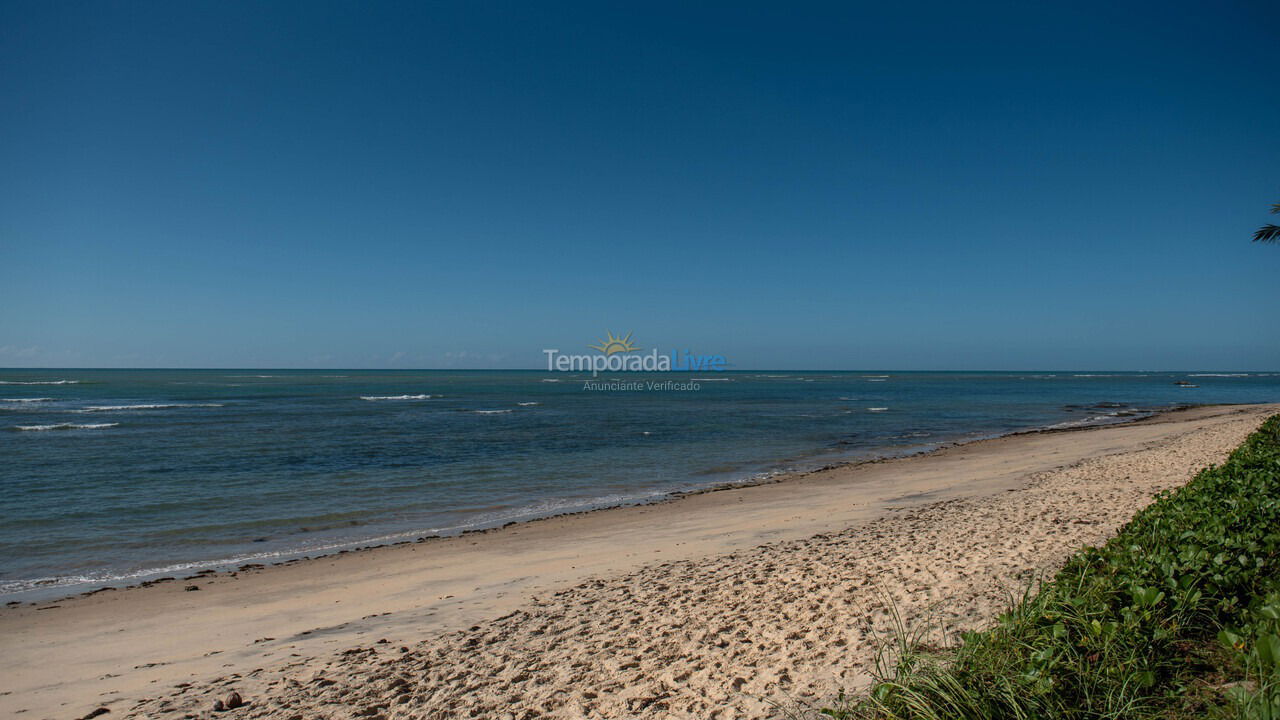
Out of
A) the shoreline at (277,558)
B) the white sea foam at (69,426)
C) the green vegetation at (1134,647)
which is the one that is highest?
the green vegetation at (1134,647)

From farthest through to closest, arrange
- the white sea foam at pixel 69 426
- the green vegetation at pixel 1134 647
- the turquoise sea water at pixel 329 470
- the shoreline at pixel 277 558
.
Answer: the white sea foam at pixel 69 426 < the turquoise sea water at pixel 329 470 < the shoreline at pixel 277 558 < the green vegetation at pixel 1134 647

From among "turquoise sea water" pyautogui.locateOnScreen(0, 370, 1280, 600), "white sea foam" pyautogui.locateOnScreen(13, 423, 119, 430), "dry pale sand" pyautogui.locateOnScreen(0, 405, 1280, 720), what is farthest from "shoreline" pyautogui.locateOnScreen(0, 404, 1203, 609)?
"white sea foam" pyautogui.locateOnScreen(13, 423, 119, 430)

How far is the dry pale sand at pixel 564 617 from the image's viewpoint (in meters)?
5.01

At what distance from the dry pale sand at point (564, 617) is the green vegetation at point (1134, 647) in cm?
145

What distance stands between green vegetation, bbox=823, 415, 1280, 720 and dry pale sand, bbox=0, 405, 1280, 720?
145 cm

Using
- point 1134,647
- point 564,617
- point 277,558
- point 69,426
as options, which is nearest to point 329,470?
point 277,558

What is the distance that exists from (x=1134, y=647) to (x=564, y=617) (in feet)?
16.7

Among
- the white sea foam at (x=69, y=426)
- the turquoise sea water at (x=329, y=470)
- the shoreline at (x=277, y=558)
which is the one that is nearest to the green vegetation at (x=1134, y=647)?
the shoreline at (x=277, y=558)

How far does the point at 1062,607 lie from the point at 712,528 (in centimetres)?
820

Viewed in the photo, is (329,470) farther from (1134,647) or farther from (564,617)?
(1134,647)

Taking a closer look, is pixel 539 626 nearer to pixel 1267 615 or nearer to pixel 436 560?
pixel 436 560

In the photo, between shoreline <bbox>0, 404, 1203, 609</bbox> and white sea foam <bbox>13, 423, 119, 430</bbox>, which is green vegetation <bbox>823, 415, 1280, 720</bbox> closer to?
shoreline <bbox>0, 404, 1203, 609</bbox>

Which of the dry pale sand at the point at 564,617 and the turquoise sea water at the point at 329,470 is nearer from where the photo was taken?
the dry pale sand at the point at 564,617

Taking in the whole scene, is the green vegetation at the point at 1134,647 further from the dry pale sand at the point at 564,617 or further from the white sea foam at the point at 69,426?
the white sea foam at the point at 69,426
